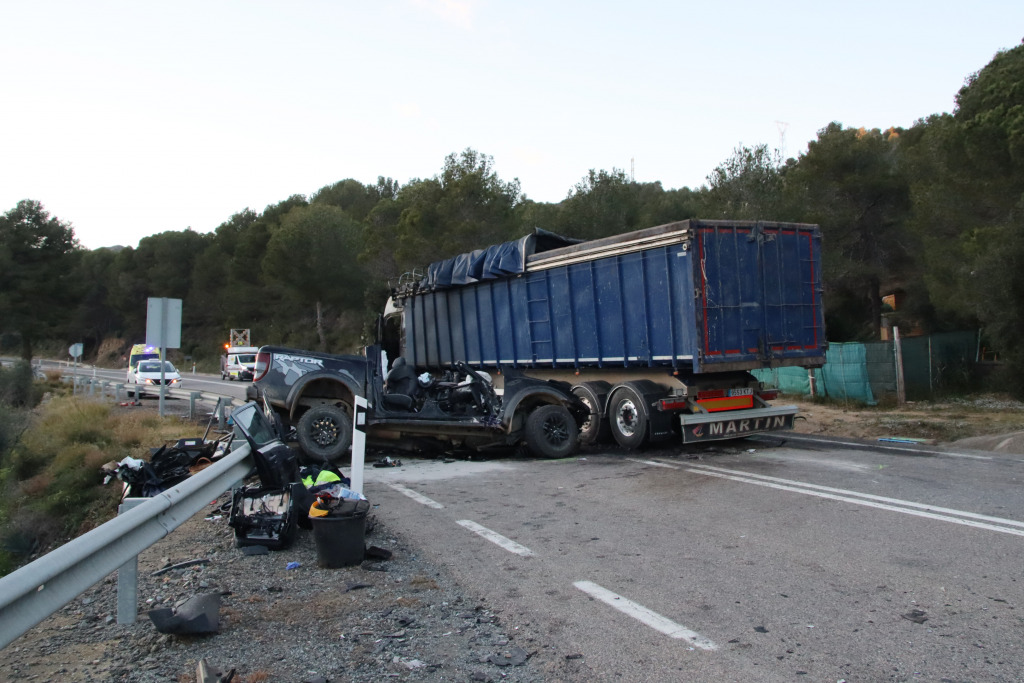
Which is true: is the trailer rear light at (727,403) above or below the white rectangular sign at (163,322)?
below

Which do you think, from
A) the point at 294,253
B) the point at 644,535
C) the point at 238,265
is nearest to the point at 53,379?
the point at 294,253

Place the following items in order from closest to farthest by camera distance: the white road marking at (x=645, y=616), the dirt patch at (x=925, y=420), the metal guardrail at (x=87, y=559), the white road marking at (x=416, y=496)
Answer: the metal guardrail at (x=87, y=559) < the white road marking at (x=645, y=616) < the white road marking at (x=416, y=496) < the dirt patch at (x=925, y=420)

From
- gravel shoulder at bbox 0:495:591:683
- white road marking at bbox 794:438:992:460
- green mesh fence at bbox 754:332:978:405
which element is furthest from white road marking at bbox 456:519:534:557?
green mesh fence at bbox 754:332:978:405

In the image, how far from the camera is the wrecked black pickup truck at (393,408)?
11227mm

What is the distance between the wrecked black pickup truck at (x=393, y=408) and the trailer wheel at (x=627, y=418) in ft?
2.00

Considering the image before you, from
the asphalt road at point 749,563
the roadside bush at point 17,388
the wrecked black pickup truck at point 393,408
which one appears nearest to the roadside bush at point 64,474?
the wrecked black pickup truck at point 393,408

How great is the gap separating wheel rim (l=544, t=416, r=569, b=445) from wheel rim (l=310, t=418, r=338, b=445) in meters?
3.00

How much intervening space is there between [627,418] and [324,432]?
438 cm

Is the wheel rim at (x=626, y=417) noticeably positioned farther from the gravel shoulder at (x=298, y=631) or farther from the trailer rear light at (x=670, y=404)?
the gravel shoulder at (x=298, y=631)

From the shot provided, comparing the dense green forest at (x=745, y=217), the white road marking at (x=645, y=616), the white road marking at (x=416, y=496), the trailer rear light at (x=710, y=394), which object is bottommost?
the white road marking at (x=645, y=616)

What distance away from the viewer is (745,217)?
85.4 ft

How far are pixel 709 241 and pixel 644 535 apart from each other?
19.2 ft

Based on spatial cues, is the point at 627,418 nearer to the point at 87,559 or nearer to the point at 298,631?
the point at 298,631

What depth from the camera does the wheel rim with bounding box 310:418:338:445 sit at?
1088 centimetres
